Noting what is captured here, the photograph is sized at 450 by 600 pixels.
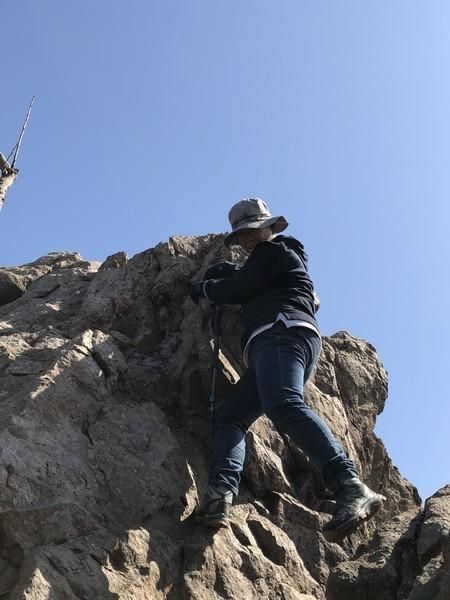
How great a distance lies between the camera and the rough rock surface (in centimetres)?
578

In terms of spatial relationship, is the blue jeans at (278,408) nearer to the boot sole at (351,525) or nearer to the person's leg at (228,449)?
the person's leg at (228,449)

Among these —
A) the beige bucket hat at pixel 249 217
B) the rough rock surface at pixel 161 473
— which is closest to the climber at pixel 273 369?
the beige bucket hat at pixel 249 217

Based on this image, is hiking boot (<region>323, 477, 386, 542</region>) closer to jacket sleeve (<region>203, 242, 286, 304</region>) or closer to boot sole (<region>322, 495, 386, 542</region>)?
boot sole (<region>322, 495, 386, 542</region>)

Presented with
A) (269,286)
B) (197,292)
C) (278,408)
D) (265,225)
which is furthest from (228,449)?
(265,225)

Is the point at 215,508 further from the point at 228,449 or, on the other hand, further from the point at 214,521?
the point at 228,449

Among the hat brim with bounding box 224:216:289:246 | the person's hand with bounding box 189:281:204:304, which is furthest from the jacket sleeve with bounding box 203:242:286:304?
the person's hand with bounding box 189:281:204:304

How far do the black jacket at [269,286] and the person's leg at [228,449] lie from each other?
0.61m

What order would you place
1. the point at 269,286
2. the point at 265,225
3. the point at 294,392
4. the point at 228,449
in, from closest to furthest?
the point at 294,392, the point at 228,449, the point at 269,286, the point at 265,225

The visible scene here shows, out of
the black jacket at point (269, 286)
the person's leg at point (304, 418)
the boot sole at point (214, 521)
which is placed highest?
the black jacket at point (269, 286)

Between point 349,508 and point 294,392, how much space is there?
1180mm

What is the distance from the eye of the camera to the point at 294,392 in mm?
6477

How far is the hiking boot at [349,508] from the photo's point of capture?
569 cm

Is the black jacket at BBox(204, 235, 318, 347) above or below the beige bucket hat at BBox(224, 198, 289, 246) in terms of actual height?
below

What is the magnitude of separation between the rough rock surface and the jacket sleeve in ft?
3.44
